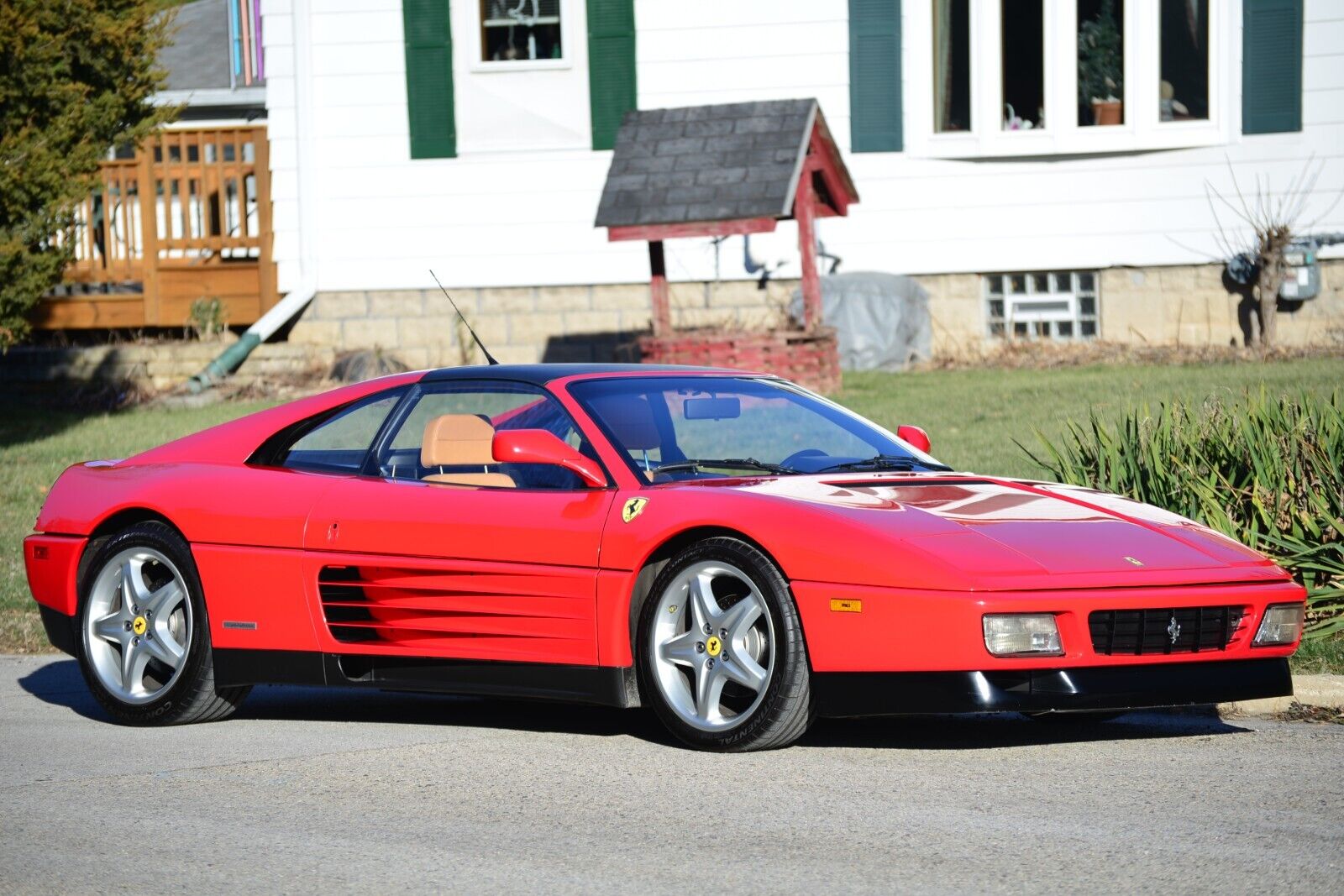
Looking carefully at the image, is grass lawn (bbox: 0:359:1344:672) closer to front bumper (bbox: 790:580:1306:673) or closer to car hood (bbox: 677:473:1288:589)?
car hood (bbox: 677:473:1288:589)

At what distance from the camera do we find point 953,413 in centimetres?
1533

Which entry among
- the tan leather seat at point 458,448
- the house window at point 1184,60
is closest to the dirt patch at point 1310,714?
the tan leather seat at point 458,448

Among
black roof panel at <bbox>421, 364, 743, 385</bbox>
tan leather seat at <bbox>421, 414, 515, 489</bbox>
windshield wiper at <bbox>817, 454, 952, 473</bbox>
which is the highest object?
black roof panel at <bbox>421, 364, 743, 385</bbox>

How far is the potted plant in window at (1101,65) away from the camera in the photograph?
796 inches

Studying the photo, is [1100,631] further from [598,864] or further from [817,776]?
[598,864]

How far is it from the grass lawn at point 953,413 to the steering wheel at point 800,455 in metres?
5.00

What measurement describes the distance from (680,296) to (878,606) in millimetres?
15191

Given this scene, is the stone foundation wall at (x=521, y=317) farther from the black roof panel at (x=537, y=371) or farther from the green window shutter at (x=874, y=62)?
the black roof panel at (x=537, y=371)

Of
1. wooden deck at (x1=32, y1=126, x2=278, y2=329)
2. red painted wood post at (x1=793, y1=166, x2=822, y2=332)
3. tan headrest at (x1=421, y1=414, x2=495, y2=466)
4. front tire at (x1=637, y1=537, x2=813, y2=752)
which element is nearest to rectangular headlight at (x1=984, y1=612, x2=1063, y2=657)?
front tire at (x1=637, y1=537, x2=813, y2=752)

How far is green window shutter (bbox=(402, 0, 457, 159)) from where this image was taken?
20.7m

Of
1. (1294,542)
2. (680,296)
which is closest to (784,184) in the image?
Answer: (680,296)

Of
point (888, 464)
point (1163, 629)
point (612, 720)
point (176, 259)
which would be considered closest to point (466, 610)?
point (612, 720)

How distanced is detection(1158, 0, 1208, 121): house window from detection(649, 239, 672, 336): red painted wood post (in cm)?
574

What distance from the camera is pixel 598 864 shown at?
473cm
